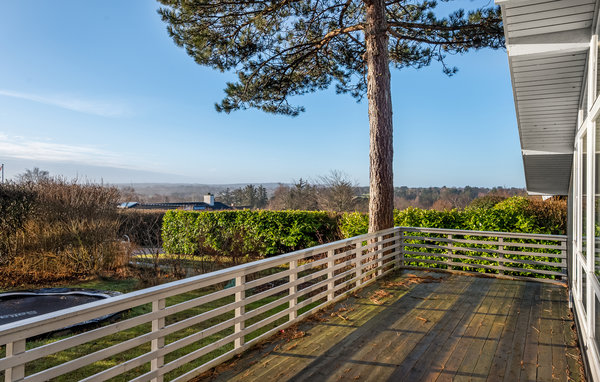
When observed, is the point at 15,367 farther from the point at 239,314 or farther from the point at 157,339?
the point at 239,314

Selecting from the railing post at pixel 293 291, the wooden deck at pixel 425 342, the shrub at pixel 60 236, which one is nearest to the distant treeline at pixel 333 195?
the shrub at pixel 60 236

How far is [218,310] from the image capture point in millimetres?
3131

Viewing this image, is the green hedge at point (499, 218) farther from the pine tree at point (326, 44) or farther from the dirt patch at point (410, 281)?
the dirt patch at point (410, 281)

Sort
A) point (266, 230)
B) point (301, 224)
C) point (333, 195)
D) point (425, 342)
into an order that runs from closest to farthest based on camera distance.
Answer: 1. point (425, 342)
2. point (301, 224)
3. point (266, 230)
4. point (333, 195)

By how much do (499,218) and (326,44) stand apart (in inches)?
220

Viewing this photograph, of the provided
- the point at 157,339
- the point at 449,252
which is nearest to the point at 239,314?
the point at 157,339

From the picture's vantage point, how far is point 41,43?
10.2 metres

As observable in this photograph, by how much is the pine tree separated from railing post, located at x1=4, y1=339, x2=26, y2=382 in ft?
19.7

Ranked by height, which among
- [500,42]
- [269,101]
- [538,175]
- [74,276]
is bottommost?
[74,276]

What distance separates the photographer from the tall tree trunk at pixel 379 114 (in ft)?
22.4

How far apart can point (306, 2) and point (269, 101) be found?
2545mm

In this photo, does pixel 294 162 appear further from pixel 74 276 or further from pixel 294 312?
pixel 294 312

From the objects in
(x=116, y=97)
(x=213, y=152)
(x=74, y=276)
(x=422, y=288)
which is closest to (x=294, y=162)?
(x=213, y=152)

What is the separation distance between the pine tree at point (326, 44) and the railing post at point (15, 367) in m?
6.01
